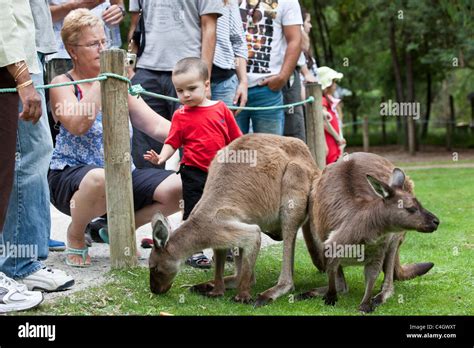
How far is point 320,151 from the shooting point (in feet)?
23.6

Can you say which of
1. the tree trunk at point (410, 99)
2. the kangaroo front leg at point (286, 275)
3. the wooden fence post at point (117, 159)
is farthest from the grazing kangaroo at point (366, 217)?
the tree trunk at point (410, 99)

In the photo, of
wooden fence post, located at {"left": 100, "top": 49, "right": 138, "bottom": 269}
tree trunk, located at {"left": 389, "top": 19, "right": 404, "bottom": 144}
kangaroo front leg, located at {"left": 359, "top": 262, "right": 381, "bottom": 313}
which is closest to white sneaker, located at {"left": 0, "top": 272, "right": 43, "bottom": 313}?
wooden fence post, located at {"left": 100, "top": 49, "right": 138, "bottom": 269}

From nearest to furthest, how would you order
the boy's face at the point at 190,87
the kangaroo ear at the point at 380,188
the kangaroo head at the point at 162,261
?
the kangaroo ear at the point at 380,188, the kangaroo head at the point at 162,261, the boy's face at the point at 190,87

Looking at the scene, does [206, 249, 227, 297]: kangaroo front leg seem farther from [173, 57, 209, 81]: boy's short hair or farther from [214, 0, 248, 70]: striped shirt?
[214, 0, 248, 70]: striped shirt

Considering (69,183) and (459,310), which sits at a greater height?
(69,183)

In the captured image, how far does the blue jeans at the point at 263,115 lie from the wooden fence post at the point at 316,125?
248 millimetres

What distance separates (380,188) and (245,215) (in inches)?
30.7

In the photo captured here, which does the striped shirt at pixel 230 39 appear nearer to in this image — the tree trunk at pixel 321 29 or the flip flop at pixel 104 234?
the flip flop at pixel 104 234

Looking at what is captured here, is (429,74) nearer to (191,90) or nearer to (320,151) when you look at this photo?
(320,151)

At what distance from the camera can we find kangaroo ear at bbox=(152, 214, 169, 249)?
451 cm

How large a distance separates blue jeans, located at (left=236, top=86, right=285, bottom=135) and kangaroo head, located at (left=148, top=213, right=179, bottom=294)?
2444 millimetres

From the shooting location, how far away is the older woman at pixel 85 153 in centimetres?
525

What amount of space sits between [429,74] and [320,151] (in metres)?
19.3
